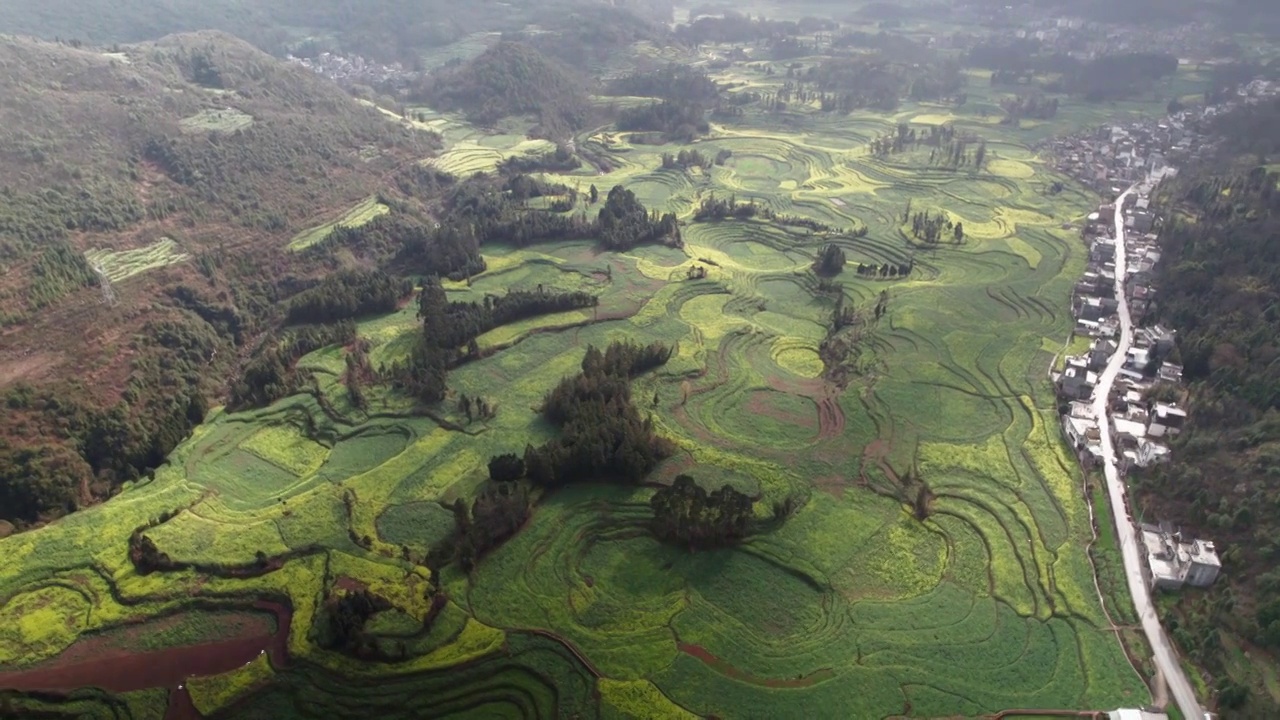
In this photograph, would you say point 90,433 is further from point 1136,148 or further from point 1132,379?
point 1136,148

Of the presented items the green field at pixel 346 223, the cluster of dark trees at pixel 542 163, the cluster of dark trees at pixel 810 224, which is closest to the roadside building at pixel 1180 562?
the cluster of dark trees at pixel 810 224

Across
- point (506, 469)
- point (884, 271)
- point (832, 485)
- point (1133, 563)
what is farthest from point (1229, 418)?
point (506, 469)

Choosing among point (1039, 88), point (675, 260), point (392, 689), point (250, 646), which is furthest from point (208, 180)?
point (1039, 88)

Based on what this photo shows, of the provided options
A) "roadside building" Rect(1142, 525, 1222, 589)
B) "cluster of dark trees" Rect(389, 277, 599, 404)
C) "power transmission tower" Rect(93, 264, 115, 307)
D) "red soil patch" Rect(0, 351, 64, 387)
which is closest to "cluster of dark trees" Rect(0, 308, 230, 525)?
"red soil patch" Rect(0, 351, 64, 387)

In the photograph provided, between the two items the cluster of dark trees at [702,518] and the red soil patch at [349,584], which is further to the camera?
the cluster of dark trees at [702,518]

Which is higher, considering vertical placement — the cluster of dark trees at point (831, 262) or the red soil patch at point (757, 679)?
the cluster of dark trees at point (831, 262)

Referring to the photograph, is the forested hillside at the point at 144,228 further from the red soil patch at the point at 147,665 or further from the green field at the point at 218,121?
the red soil patch at the point at 147,665

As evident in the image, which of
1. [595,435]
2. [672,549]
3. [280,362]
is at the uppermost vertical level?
[595,435]

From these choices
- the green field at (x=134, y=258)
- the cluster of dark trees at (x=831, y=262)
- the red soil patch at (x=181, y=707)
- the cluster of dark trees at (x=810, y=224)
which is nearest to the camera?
the red soil patch at (x=181, y=707)
